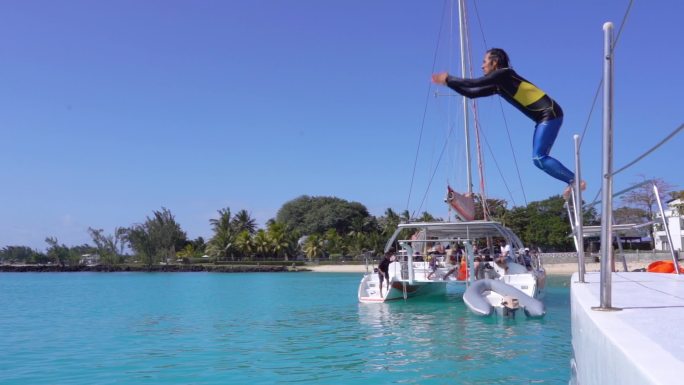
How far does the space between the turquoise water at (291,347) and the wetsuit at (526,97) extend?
4299mm

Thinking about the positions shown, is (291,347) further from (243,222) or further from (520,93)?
(243,222)

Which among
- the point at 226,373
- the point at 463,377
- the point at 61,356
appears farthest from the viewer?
the point at 61,356

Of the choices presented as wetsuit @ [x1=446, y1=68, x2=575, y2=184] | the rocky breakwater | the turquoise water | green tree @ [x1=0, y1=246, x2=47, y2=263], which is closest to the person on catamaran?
wetsuit @ [x1=446, y1=68, x2=575, y2=184]

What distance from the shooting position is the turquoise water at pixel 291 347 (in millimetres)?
8852

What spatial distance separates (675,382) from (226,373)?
27.6ft

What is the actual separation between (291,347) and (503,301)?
6.83 meters

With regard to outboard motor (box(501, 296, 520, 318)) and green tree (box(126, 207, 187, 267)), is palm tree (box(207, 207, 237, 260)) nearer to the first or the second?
green tree (box(126, 207, 187, 267))

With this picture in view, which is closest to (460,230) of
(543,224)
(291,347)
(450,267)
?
(450,267)

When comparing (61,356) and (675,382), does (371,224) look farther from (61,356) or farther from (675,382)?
(675,382)

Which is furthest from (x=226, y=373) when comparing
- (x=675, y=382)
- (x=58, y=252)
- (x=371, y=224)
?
(x=58, y=252)

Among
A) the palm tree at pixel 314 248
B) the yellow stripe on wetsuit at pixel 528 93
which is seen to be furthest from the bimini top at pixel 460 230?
the palm tree at pixel 314 248

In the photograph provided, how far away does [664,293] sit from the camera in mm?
3861

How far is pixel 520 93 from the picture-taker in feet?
16.2

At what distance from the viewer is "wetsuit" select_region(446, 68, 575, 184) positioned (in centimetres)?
490
